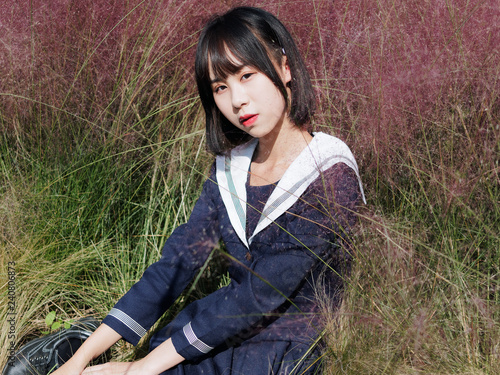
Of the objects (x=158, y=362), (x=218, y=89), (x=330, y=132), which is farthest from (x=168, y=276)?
(x=330, y=132)

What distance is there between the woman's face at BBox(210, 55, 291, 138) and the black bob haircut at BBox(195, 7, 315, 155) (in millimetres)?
17

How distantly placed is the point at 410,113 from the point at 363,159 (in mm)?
192

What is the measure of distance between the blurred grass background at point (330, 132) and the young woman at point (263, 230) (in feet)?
0.34

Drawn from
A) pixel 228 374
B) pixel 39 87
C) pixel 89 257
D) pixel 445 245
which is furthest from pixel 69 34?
pixel 445 245

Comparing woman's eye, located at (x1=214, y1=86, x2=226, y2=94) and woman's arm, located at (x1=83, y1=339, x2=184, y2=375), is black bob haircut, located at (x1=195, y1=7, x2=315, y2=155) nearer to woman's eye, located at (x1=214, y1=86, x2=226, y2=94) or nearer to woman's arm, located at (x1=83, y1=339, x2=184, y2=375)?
woman's eye, located at (x1=214, y1=86, x2=226, y2=94)

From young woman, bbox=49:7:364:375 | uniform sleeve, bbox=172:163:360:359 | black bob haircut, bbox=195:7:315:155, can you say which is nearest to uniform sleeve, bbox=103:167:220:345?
young woman, bbox=49:7:364:375

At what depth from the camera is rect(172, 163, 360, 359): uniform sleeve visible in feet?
4.59

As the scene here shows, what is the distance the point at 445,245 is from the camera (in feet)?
4.72

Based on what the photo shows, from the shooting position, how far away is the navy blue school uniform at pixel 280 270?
1.41m

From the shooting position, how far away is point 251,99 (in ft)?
4.90
